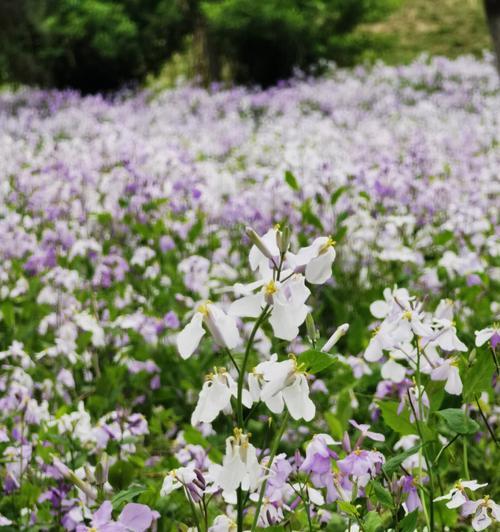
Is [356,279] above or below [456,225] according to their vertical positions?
below

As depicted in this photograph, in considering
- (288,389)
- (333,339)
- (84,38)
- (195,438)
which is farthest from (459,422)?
(84,38)

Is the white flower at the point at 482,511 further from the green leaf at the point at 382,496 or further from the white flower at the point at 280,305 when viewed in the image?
the white flower at the point at 280,305

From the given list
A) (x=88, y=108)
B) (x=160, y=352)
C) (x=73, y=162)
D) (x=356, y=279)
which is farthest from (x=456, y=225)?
(x=88, y=108)

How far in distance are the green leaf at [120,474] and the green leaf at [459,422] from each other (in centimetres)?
97

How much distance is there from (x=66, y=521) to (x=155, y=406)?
54.8 inches

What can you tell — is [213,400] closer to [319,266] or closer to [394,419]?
[319,266]

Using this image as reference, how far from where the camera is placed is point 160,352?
361 centimetres

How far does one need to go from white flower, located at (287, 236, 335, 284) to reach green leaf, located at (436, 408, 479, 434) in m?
0.45

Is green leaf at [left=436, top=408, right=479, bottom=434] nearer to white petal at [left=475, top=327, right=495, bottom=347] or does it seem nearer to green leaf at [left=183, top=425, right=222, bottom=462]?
white petal at [left=475, top=327, right=495, bottom=347]

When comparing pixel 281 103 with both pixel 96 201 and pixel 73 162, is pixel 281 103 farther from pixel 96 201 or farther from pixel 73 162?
pixel 96 201

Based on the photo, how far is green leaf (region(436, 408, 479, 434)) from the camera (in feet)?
4.86

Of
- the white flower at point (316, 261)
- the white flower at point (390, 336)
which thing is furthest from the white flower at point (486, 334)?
the white flower at point (316, 261)

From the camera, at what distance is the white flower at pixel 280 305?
1.23m

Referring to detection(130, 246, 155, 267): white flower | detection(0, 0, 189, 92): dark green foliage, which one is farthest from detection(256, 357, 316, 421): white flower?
detection(0, 0, 189, 92): dark green foliage
